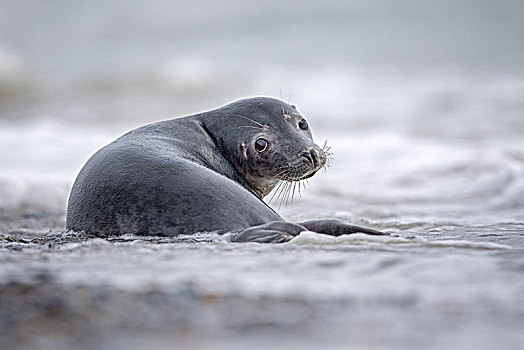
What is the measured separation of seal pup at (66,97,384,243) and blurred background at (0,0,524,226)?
314cm

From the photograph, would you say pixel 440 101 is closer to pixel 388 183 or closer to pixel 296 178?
pixel 388 183

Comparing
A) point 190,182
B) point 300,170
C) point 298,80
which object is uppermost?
point 298,80

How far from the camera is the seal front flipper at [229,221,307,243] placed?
3475 millimetres

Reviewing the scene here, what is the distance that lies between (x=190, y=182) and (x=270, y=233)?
574 millimetres

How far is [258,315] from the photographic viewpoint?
2107 millimetres

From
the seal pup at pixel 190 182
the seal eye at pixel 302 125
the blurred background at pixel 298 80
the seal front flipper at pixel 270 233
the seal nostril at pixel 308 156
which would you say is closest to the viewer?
the seal front flipper at pixel 270 233

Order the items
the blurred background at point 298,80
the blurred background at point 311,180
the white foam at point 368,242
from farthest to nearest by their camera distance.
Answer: the blurred background at point 298,80 → the white foam at point 368,242 → the blurred background at point 311,180

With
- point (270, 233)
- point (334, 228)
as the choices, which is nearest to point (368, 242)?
point (334, 228)

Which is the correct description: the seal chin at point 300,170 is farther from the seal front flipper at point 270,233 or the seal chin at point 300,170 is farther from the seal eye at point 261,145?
the seal front flipper at point 270,233

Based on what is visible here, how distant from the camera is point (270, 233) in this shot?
11.5 ft

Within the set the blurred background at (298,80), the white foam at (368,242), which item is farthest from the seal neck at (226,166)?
Result: the blurred background at (298,80)

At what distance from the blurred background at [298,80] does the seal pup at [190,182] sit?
3.14 meters

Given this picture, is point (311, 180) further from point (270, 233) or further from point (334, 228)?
point (270, 233)

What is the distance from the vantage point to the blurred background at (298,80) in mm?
10531
